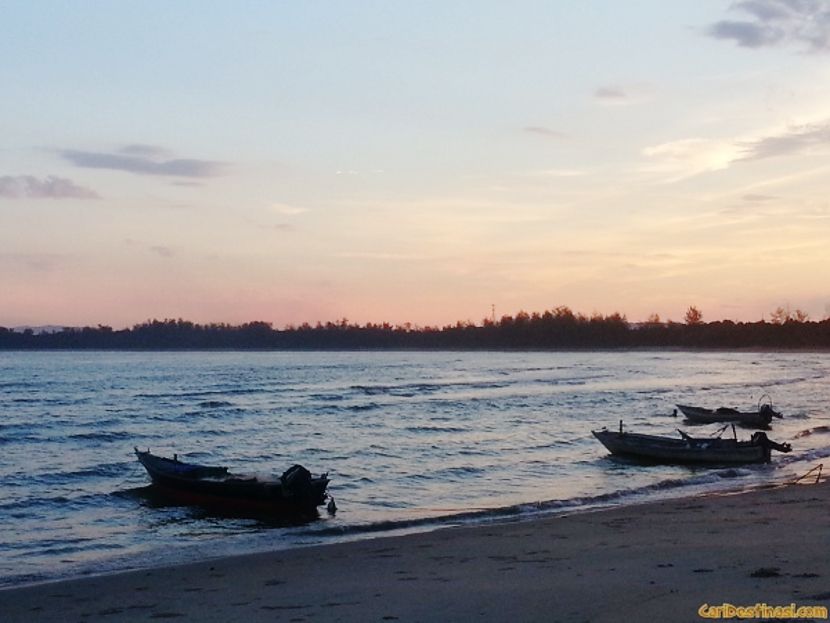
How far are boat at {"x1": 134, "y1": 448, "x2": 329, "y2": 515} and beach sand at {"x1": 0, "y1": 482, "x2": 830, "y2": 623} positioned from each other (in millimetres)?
4826

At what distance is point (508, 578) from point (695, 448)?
21855 millimetres

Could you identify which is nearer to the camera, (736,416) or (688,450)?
(688,450)

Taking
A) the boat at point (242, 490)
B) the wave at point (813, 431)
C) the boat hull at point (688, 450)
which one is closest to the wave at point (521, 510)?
the boat at point (242, 490)

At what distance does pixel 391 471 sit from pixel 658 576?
67.5 ft

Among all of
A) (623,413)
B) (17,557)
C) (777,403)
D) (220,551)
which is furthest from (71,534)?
(777,403)

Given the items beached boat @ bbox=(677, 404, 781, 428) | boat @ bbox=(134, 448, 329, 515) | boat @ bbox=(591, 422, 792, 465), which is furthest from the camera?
beached boat @ bbox=(677, 404, 781, 428)

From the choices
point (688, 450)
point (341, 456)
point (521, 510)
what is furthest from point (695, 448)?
point (341, 456)

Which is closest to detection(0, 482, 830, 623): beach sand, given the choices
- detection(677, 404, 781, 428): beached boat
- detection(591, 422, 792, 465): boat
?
detection(591, 422, 792, 465): boat

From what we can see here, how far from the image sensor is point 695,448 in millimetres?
32812

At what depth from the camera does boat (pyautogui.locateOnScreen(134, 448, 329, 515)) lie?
23203mm

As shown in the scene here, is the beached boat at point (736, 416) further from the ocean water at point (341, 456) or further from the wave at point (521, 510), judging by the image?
the wave at point (521, 510)

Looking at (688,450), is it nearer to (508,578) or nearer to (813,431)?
(813,431)

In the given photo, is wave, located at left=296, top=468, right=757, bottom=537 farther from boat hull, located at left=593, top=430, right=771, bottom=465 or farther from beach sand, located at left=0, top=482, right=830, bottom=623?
boat hull, located at left=593, top=430, right=771, bottom=465

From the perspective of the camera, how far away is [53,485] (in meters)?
29.5
